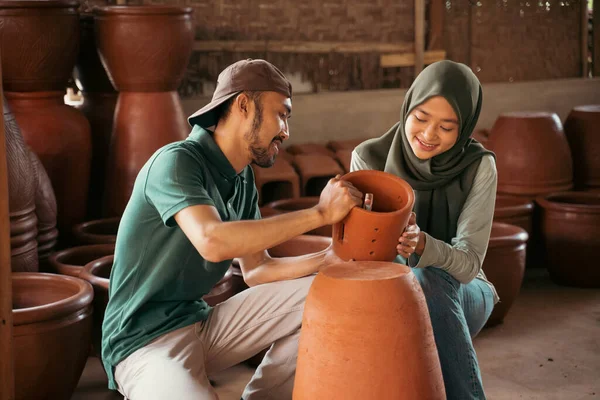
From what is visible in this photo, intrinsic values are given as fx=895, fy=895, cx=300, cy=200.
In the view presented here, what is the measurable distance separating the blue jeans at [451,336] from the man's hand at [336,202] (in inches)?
22.2

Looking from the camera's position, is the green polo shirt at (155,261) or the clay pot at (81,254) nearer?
the green polo shirt at (155,261)

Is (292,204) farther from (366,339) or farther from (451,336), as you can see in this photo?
(366,339)

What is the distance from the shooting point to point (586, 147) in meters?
5.88

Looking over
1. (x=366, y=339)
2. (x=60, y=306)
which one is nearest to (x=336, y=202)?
(x=366, y=339)

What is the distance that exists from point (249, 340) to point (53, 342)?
800 mm

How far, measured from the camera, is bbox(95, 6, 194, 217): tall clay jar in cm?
477

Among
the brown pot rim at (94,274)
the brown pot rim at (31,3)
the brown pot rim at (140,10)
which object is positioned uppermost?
the brown pot rim at (31,3)

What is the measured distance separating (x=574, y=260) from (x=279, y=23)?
8.34ft

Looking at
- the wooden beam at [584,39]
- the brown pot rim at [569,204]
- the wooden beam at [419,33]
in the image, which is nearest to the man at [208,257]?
the brown pot rim at [569,204]

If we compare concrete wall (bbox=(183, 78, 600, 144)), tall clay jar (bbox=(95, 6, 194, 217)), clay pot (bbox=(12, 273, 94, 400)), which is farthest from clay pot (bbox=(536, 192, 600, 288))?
clay pot (bbox=(12, 273, 94, 400))

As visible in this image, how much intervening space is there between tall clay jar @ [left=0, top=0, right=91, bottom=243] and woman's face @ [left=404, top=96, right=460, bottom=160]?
7.09ft

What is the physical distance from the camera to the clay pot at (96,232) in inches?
171

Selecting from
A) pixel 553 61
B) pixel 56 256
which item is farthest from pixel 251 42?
pixel 553 61

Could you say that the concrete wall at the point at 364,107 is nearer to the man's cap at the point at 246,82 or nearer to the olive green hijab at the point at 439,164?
the olive green hijab at the point at 439,164
